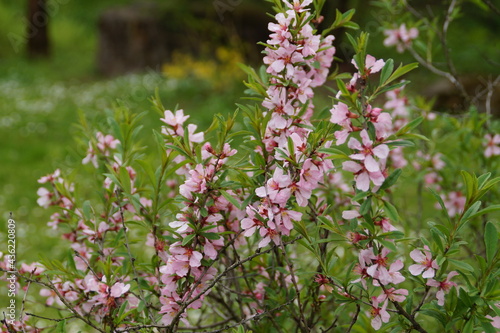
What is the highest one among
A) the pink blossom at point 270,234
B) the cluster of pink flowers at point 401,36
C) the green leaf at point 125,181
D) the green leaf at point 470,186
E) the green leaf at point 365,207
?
the green leaf at point 125,181

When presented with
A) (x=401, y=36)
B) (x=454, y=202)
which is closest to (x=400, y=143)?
(x=454, y=202)

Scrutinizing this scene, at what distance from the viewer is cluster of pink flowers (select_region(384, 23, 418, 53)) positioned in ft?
9.70

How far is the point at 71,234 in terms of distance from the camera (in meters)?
2.08

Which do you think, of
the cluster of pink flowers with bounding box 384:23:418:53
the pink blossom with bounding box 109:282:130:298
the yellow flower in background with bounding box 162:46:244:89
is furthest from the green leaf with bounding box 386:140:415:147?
the yellow flower in background with bounding box 162:46:244:89

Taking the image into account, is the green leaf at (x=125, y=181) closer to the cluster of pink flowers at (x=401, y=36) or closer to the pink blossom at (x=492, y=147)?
the pink blossom at (x=492, y=147)

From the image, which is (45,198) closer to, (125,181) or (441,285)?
(125,181)

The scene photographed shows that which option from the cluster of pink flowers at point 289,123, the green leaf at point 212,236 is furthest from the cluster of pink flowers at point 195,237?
the cluster of pink flowers at point 289,123

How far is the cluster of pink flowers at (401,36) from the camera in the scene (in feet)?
9.70

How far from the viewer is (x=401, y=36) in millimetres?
2984

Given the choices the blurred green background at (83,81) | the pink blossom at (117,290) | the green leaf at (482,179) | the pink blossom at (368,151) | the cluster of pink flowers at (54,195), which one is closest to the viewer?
the pink blossom at (368,151)

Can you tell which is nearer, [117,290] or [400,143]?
[400,143]

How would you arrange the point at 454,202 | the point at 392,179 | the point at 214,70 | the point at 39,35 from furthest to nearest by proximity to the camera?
the point at 39,35 → the point at 214,70 → the point at 454,202 → the point at 392,179

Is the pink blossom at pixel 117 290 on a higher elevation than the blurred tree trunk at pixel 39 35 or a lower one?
lower

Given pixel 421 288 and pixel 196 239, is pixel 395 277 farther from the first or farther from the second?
pixel 196 239
